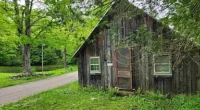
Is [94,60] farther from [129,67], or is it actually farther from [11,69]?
[11,69]

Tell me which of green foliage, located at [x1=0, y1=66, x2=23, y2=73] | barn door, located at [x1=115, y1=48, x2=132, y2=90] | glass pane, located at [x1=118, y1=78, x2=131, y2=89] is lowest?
green foliage, located at [x1=0, y1=66, x2=23, y2=73]

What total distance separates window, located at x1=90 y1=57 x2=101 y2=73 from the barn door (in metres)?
1.22

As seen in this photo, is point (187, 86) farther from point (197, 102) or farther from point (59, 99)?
point (59, 99)

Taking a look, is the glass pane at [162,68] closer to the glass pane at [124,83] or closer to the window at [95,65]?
the glass pane at [124,83]

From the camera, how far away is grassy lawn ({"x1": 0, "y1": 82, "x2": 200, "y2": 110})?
8.74 meters

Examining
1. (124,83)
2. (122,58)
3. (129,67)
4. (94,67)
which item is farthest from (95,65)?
(129,67)

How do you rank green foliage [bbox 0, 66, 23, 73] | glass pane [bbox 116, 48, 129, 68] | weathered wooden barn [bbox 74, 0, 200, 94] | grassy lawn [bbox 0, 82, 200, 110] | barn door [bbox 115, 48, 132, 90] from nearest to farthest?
grassy lawn [bbox 0, 82, 200, 110], weathered wooden barn [bbox 74, 0, 200, 94], barn door [bbox 115, 48, 132, 90], glass pane [bbox 116, 48, 129, 68], green foliage [bbox 0, 66, 23, 73]

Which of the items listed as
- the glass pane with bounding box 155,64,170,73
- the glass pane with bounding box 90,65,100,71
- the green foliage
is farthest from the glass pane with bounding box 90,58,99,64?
the green foliage

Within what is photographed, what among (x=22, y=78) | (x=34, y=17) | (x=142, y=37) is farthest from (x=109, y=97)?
(x=34, y=17)

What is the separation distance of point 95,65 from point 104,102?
338 cm

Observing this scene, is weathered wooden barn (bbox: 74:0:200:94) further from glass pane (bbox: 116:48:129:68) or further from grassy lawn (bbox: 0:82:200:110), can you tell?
grassy lawn (bbox: 0:82:200:110)

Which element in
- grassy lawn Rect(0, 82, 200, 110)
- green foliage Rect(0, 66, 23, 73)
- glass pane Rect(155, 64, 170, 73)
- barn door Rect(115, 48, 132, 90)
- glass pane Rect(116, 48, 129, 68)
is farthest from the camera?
green foliage Rect(0, 66, 23, 73)

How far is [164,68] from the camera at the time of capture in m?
10.8

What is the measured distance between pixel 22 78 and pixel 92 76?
907 cm
